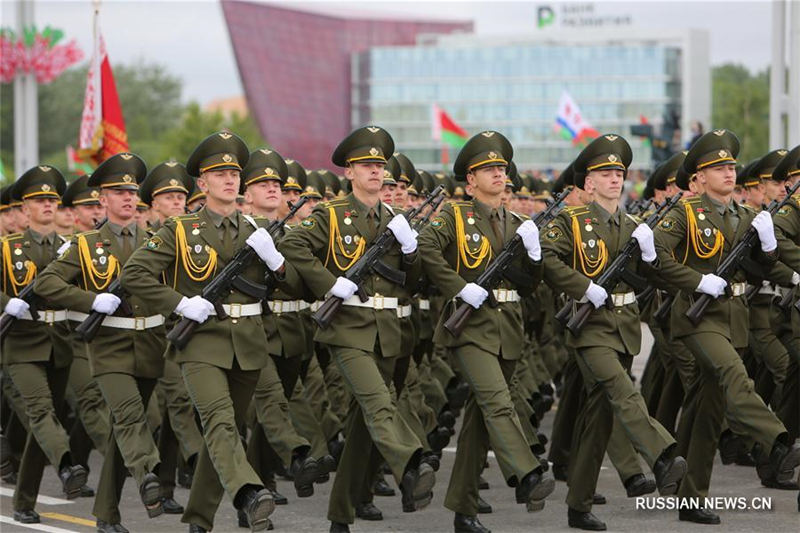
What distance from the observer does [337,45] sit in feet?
389

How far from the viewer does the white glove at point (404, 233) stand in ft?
29.0

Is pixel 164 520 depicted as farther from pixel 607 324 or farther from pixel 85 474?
pixel 607 324

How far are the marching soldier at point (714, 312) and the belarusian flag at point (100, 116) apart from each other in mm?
8434

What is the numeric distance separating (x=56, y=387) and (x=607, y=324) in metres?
3.97

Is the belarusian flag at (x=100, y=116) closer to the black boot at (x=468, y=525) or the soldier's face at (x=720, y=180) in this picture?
the soldier's face at (x=720, y=180)

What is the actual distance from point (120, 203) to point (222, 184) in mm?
1202

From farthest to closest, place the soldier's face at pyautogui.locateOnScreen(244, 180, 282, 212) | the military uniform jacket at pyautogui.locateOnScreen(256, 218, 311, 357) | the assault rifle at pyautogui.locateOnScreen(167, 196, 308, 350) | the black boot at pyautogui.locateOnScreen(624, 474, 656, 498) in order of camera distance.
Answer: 1. the military uniform jacket at pyautogui.locateOnScreen(256, 218, 311, 357)
2. the soldier's face at pyautogui.locateOnScreen(244, 180, 282, 212)
3. the black boot at pyautogui.locateOnScreen(624, 474, 656, 498)
4. the assault rifle at pyautogui.locateOnScreen(167, 196, 308, 350)

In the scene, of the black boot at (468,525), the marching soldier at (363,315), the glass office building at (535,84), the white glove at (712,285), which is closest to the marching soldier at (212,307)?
the marching soldier at (363,315)

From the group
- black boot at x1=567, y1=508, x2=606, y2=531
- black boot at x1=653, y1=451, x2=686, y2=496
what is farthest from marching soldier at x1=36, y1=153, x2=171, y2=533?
black boot at x1=653, y1=451, x2=686, y2=496

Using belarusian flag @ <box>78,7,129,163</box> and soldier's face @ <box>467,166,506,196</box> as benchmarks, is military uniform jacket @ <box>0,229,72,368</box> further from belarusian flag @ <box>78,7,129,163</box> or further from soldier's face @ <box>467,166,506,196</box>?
belarusian flag @ <box>78,7,129,163</box>

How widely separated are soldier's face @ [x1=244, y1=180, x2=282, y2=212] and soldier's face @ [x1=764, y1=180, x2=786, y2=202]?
12.3 feet

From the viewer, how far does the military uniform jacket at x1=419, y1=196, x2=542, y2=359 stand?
8883 millimetres

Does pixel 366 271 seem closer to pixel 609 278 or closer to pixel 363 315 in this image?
pixel 363 315

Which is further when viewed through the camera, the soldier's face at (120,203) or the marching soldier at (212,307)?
the soldier's face at (120,203)
